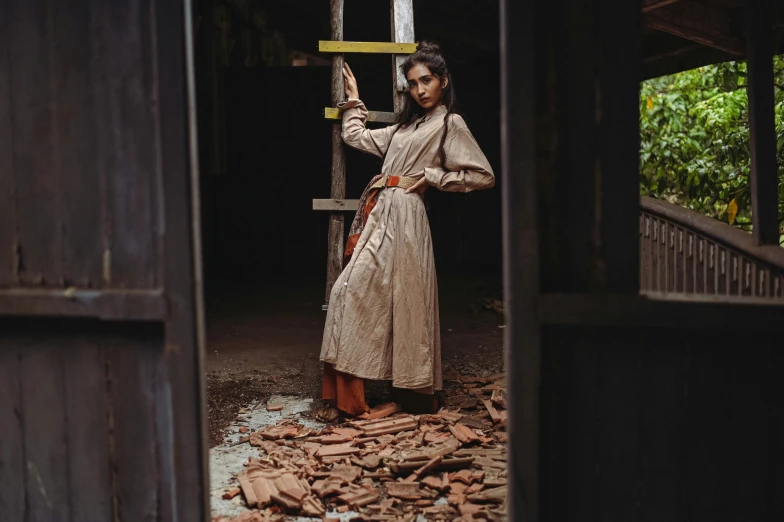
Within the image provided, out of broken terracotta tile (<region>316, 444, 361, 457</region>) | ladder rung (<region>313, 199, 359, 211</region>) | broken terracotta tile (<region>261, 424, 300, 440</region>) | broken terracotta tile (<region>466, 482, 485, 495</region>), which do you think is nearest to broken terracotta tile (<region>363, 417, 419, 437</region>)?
broken terracotta tile (<region>316, 444, 361, 457</region>)

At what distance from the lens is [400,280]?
4363mm

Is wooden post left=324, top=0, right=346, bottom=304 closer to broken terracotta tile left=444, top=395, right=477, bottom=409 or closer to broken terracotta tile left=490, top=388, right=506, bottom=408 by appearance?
broken terracotta tile left=444, top=395, right=477, bottom=409

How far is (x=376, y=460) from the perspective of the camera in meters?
3.62

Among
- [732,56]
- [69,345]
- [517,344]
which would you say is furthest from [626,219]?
[732,56]

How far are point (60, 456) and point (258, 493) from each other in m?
1.11

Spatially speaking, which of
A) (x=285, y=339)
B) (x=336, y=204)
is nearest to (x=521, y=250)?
(x=336, y=204)

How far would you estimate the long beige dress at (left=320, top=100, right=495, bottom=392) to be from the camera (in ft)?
14.2

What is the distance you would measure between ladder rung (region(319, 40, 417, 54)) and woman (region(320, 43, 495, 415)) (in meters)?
0.17

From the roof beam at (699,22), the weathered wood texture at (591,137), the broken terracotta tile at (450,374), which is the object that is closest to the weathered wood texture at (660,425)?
the weathered wood texture at (591,137)

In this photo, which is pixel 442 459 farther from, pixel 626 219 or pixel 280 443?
pixel 626 219

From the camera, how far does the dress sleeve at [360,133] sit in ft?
14.9

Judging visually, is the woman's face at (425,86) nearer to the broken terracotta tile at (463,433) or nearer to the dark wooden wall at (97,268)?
the broken terracotta tile at (463,433)

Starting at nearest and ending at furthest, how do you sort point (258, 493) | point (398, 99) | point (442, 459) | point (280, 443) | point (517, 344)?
point (517, 344) → point (258, 493) → point (442, 459) → point (280, 443) → point (398, 99)

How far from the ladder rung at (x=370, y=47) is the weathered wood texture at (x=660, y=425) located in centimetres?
292
